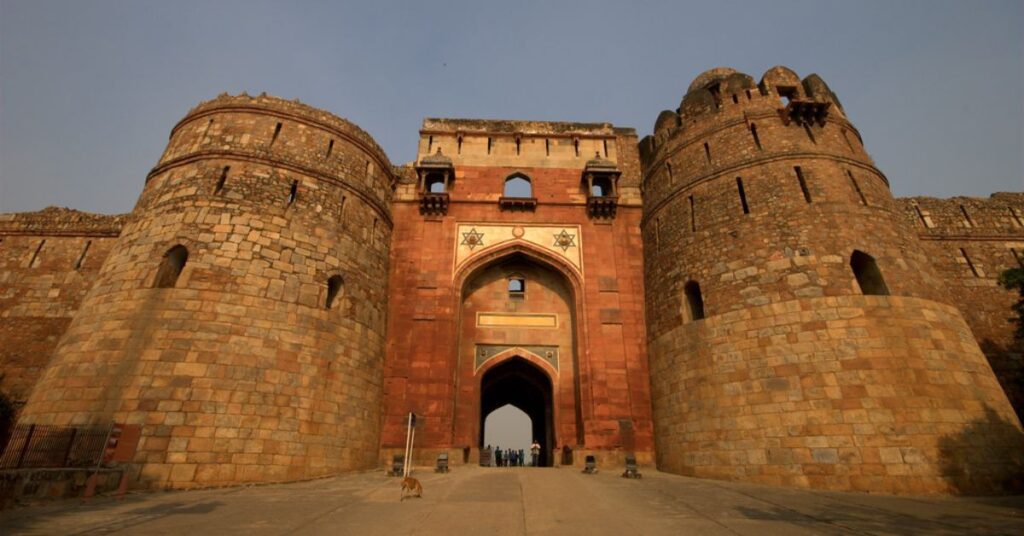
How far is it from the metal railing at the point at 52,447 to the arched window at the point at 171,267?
3449 mm

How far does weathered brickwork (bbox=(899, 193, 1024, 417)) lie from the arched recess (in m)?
11.0

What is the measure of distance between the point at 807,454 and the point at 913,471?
1.75 metres

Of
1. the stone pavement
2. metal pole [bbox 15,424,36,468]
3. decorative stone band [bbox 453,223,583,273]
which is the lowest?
the stone pavement

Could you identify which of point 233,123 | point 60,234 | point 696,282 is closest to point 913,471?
point 696,282

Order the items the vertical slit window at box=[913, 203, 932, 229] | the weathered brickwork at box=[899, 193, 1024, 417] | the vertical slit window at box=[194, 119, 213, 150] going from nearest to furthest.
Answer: the vertical slit window at box=[194, 119, 213, 150] < the weathered brickwork at box=[899, 193, 1024, 417] < the vertical slit window at box=[913, 203, 932, 229]

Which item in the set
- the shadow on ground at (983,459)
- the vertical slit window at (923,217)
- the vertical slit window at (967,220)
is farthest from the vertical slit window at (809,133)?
the vertical slit window at (967,220)

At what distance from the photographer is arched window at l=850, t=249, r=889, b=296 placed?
1157 centimetres

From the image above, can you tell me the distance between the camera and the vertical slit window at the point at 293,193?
13.4 meters

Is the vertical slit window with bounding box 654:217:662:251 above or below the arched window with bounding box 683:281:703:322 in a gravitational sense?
above

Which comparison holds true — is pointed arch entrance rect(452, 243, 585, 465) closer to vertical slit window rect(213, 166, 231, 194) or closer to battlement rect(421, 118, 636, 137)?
battlement rect(421, 118, 636, 137)

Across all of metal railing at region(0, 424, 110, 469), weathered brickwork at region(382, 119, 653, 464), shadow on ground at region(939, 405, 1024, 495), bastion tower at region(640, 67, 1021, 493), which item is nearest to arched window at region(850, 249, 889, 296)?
bastion tower at region(640, 67, 1021, 493)

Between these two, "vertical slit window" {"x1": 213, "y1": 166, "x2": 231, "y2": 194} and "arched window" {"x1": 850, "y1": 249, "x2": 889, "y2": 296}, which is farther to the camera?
"vertical slit window" {"x1": 213, "y1": 166, "x2": 231, "y2": 194}

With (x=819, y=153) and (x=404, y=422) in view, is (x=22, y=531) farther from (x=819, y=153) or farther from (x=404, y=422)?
(x=819, y=153)

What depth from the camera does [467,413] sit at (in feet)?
50.9
